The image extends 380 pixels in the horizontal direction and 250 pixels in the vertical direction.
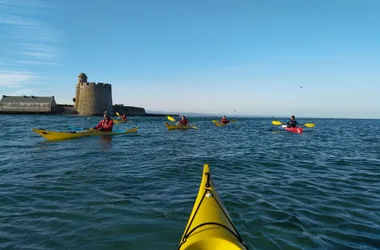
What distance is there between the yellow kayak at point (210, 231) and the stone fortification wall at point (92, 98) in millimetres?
68333

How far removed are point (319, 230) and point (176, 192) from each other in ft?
10.9

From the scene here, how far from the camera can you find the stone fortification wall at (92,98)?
66812 mm

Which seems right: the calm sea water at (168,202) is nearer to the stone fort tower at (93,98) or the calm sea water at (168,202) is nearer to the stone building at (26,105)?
the stone fort tower at (93,98)

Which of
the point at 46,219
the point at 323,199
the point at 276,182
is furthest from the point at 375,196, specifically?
the point at 46,219

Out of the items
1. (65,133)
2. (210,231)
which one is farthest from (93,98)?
(210,231)

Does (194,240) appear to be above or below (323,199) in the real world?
above

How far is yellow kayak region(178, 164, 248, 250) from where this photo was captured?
290cm

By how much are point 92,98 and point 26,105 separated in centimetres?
2242

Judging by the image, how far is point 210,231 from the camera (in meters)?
3.05

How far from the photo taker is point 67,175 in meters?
7.99

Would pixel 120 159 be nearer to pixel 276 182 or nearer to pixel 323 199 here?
pixel 276 182

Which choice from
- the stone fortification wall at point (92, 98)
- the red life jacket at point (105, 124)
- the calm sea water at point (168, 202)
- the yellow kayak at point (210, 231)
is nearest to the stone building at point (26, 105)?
the stone fortification wall at point (92, 98)

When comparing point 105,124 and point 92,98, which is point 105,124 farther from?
point 92,98

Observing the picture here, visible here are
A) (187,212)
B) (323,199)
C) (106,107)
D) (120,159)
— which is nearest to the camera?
(187,212)
